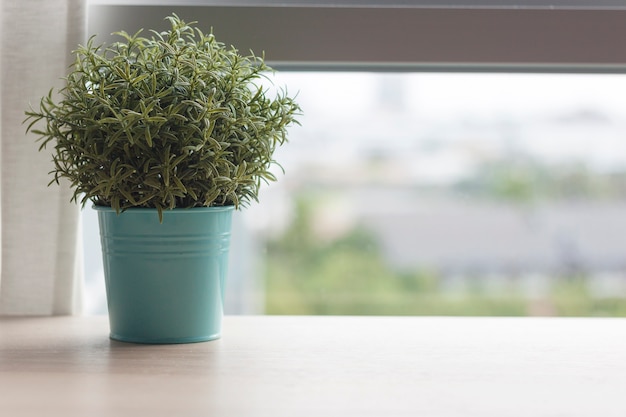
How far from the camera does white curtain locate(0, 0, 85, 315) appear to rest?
1.07m

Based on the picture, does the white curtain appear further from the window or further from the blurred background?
the blurred background

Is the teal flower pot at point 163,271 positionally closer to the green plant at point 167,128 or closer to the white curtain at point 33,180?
the green plant at point 167,128

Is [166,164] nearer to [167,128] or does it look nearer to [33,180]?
[167,128]

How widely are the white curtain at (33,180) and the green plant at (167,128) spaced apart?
169mm

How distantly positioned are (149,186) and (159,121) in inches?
3.2

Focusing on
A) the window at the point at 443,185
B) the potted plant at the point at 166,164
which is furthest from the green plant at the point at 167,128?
the window at the point at 443,185

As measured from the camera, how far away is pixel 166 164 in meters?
0.86

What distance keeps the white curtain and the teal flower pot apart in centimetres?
18

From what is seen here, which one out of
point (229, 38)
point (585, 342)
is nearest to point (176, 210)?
point (229, 38)

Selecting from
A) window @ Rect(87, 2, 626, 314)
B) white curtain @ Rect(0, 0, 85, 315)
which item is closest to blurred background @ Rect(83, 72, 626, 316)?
window @ Rect(87, 2, 626, 314)

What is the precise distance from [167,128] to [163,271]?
172mm

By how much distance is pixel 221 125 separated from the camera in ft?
2.93


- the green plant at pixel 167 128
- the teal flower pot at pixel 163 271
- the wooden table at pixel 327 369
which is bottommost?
the wooden table at pixel 327 369

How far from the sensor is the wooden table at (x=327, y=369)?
676mm
